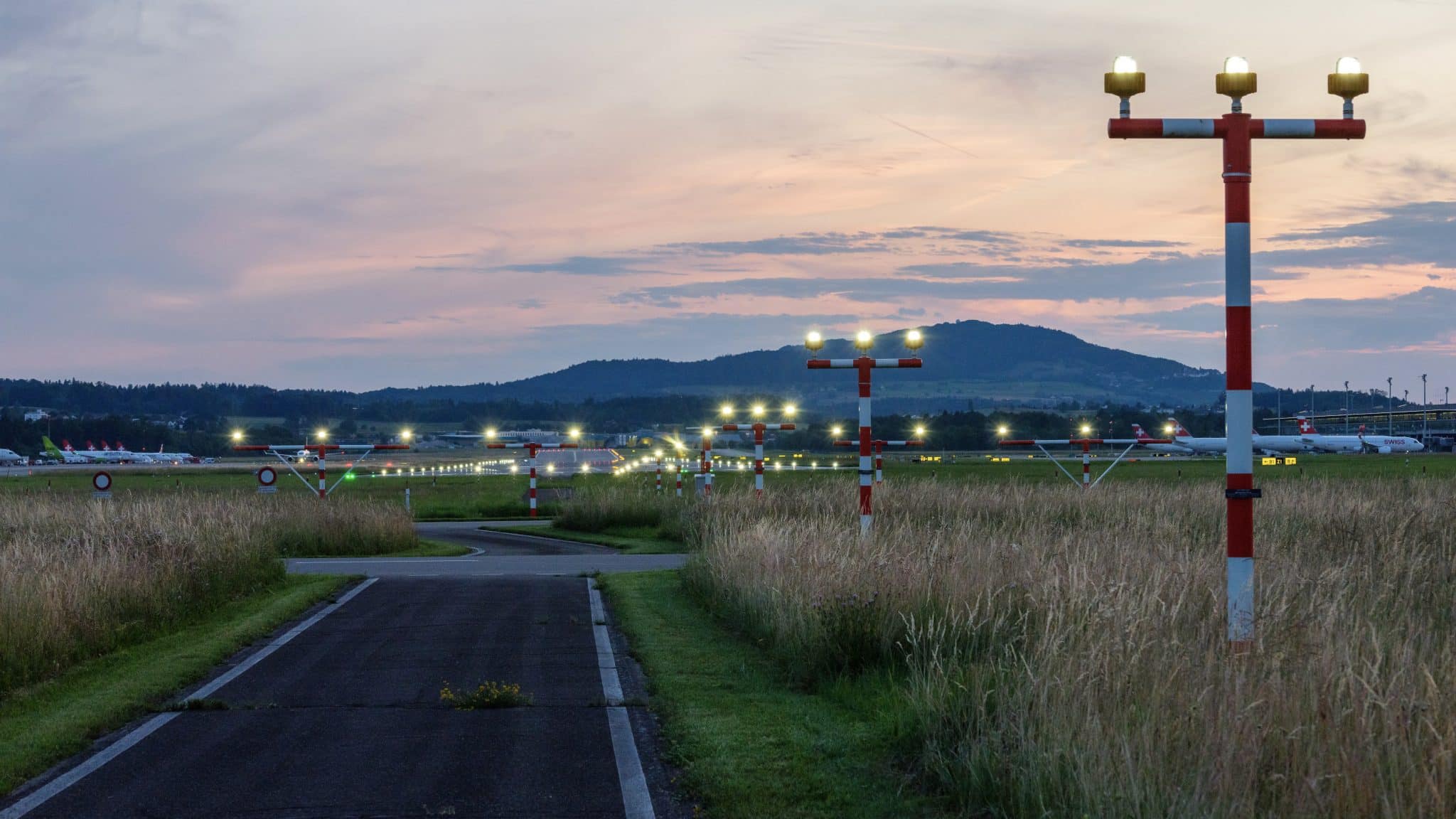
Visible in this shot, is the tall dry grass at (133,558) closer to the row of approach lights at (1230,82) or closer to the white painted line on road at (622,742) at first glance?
the white painted line on road at (622,742)

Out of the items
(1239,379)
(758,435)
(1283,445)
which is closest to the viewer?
(1239,379)

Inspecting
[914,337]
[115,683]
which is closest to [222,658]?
[115,683]

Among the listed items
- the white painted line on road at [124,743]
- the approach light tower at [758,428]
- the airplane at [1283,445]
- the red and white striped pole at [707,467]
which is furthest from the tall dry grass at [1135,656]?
the airplane at [1283,445]

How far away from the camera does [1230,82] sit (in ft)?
26.9

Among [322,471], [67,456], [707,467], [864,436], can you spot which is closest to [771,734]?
[864,436]

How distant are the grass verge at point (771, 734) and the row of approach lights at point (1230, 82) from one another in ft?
13.3

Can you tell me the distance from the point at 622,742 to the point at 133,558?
9.19 m

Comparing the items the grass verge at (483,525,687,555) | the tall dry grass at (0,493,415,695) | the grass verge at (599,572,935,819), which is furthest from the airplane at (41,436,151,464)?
the grass verge at (599,572,935,819)

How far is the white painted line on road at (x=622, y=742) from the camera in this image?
6898 mm

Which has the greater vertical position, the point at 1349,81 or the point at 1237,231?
the point at 1349,81

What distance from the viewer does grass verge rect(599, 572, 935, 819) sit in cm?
694

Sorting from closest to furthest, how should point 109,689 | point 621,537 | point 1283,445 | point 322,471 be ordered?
point 109,689, point 621,537, point 322,471, point 1283,445

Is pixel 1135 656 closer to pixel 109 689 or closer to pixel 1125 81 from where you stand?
pixel 1125 81

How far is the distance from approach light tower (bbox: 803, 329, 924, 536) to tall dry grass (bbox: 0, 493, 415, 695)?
26.0 feet
